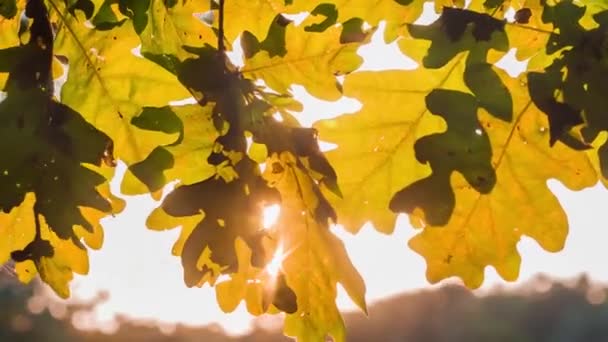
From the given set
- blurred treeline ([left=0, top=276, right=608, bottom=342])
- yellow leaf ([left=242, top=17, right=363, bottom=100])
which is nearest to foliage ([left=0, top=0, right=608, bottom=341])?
yellow leaf ([left=242, top=17, right=363, bottom=100])

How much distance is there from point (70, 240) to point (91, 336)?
3514 cm

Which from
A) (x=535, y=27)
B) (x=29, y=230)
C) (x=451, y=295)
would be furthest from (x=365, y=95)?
(x=451, y=295)

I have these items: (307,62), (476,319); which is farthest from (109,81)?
(476,319)

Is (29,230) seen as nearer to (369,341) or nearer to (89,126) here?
(89,126)

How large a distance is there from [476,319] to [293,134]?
1660 inches

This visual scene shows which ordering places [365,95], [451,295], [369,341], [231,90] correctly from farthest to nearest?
[451,295], [369,341], [365,95], [231,90]

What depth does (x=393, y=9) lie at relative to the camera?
77.7 inches

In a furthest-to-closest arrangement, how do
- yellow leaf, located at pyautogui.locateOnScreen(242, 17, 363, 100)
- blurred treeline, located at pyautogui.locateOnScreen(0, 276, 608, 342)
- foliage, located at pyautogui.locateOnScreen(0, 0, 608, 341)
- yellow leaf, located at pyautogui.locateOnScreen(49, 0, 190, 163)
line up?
blurred treeline, located at pyautogui.locateOnScreen(0, 276, 608, 342) → yellow leaf, located at pyautogui.locateOnScreen(49, 0, 190, 163) → yellow leaf, located at pyautogui.locateOnScreen(242, 17, 363, 100) → foliage, located at pyautogui.locateOnScreen(0, 0, 608, 341)

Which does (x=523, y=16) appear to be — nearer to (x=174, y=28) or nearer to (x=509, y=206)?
(x=509, y=206)

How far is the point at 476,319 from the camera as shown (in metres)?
43.0

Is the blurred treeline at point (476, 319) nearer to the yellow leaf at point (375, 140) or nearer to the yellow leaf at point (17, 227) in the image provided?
the yellow leaf at point (17, 227)

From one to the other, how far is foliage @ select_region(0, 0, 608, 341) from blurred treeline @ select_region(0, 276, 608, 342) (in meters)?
35.1

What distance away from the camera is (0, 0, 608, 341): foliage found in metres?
1.77

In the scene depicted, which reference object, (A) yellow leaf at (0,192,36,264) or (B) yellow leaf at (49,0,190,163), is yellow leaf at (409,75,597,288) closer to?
(B) yellow leaf at (49,0,190,163)
